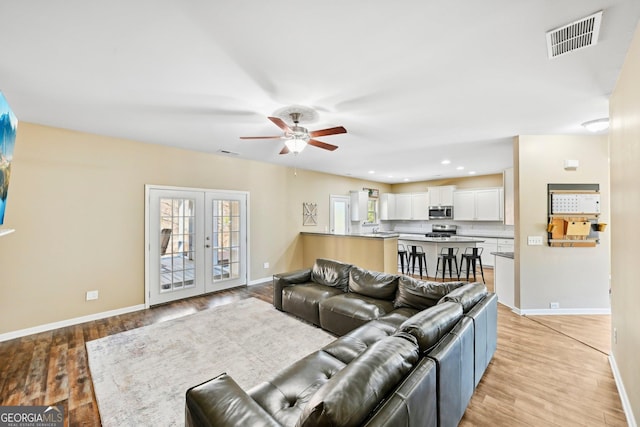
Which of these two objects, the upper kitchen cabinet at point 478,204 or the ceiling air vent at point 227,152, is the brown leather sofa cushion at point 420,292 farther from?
the upper kitchen cabinet at point 478,204

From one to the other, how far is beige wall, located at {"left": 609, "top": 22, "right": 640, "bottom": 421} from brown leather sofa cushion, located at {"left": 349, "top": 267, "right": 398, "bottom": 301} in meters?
1.90

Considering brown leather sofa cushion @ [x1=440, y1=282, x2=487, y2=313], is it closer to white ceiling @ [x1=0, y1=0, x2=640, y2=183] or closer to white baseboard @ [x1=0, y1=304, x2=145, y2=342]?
white ceiling @ [x1=0, y1=0, x2=640, y2=183]

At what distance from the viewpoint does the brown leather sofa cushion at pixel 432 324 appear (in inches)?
65.4

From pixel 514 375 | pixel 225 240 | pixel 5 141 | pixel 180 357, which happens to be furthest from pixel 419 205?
pixel 5 141

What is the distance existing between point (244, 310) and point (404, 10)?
13.4 feet

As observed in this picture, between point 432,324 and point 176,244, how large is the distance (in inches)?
176

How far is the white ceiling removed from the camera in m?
1.59

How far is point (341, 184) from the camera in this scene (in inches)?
315

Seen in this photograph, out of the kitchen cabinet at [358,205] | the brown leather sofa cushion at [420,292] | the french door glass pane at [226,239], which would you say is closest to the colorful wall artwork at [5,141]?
the french door glass pane at [226,239]

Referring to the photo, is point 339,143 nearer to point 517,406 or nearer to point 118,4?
point 118,4

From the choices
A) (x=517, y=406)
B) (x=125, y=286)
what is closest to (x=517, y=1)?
(x=517, y=406)

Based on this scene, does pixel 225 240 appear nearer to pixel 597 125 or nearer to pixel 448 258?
pixel 448 258

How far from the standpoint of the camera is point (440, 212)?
853 cm

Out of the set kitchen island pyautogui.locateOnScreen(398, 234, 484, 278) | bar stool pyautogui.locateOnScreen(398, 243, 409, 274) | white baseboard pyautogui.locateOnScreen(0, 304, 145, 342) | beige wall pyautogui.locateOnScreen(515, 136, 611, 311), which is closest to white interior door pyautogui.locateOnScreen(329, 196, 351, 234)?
bar stool pyautogui.locateOnScreen(398, 243, 409, 274)
